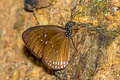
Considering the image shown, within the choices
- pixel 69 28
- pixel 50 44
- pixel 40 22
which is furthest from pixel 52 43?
pixel 40 22

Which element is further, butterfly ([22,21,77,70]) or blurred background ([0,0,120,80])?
butterfly ([22,21,77,70])

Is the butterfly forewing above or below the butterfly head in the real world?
below

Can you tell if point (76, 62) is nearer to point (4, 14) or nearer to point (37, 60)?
point (37, 60)

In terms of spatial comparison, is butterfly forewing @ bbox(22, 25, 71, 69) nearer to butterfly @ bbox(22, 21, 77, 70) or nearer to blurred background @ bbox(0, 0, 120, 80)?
butterfly @ bbox(22, 21, 77, 70)

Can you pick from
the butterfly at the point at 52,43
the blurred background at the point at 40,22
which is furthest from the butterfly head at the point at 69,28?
the blurred background at the point at 40,22

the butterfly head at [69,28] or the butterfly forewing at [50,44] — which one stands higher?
the butterfly head at [69,28]

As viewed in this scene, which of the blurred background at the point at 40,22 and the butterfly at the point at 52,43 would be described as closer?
the blurred background at the point at 40,22

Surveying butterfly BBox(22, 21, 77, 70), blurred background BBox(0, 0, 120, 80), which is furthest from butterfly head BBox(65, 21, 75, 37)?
blurred background BBox(0, 0, 120, 80)

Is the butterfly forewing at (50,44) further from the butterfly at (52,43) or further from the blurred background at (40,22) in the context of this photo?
the blurred background at (40,22)
